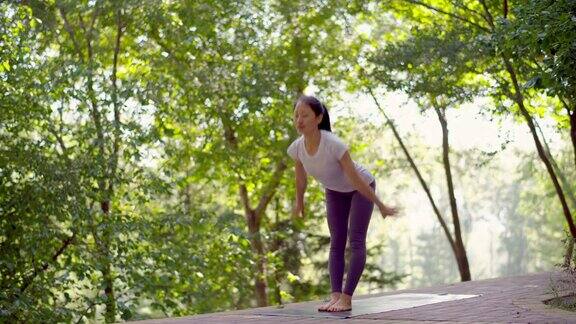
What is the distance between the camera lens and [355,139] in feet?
80.7

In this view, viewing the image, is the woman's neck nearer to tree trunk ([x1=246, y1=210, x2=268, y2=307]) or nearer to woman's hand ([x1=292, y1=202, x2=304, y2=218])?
woman's hand ([x1=292, y1=202, x2=304, y2=218])

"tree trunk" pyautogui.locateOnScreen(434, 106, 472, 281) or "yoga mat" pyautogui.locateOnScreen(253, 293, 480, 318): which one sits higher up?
"tree trunk" pyautogui.locateOnScreen(434, 106, 472, 281)

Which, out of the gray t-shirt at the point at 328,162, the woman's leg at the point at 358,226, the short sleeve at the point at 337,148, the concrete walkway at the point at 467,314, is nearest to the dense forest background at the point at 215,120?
the woman's leg at the point at 358,226

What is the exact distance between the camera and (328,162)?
7.41 metres

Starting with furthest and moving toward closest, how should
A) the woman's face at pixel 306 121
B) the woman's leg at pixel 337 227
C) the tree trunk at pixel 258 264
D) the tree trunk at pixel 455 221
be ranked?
the tree trunk at pixel 455 221 < the tree trunk at pixel 258 264 < the woman's leg at pixel 337 227 < the woman's face at pixel 306 121

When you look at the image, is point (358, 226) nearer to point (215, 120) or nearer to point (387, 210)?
point (387, 210)

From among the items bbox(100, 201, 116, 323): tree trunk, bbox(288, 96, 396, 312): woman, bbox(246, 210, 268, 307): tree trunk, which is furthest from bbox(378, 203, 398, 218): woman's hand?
bbox(246, 210, 268, 307): tree trunk

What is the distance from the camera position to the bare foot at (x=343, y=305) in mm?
7844

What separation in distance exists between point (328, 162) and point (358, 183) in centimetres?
30

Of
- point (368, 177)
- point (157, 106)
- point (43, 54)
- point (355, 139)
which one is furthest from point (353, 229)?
point (355, 139)

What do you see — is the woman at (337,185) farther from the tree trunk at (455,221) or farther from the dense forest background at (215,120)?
the tree trunk at (455,221)

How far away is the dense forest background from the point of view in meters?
12.8

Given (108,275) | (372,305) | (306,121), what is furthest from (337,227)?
(108,275)

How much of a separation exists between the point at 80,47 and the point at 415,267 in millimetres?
77681
